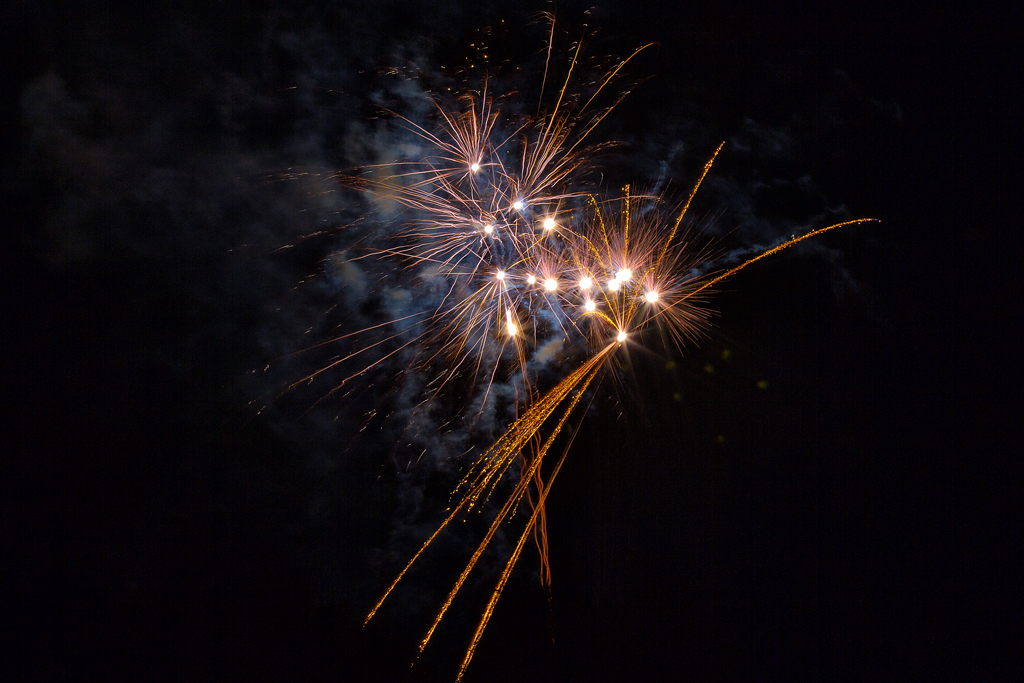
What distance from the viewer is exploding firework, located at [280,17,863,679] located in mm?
3582

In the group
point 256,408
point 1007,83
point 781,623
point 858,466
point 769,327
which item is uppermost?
point 1007,83

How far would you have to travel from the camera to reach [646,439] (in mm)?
3758

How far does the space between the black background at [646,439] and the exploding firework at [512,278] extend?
0.32 meters

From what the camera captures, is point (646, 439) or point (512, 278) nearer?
point (512, 278)

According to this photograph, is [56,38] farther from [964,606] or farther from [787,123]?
[964,606]

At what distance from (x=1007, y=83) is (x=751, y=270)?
2830 millimetres

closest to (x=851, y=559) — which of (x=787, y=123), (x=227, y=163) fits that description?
(x=787, y=123)

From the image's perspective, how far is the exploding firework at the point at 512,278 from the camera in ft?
11.8

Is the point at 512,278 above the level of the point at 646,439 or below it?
above

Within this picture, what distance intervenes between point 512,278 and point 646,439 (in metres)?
1.73

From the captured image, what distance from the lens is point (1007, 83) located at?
3.94 meters

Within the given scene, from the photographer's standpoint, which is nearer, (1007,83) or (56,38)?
(56,38)

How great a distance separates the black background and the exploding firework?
1.04 ft

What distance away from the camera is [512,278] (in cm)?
358
